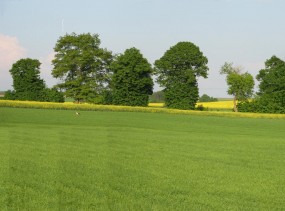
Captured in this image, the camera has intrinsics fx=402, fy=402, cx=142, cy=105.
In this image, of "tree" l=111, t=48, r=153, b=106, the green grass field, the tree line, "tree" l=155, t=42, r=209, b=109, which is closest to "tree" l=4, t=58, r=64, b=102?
the tree line

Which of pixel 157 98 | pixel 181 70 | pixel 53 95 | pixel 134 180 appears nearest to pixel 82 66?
pixel 53 95

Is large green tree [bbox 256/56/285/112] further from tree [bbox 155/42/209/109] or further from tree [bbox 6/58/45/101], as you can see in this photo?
tree [bbox 6/58/45/101]

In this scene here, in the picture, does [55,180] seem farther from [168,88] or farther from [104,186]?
[168,88]

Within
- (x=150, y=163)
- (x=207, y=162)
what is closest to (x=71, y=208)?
(x=150, y=163)

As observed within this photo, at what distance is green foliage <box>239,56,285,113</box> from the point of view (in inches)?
3376

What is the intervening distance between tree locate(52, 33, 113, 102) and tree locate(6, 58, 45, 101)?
162 inches

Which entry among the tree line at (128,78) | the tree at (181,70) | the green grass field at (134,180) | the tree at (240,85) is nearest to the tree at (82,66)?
the tree line at (128,78)

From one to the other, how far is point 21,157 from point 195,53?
81.8m

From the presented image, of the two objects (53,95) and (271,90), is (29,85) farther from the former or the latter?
(271,90)

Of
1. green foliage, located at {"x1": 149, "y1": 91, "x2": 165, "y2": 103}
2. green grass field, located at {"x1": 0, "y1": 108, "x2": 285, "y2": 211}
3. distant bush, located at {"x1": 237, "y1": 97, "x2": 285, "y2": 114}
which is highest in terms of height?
green foliage, located at {"x1": 149, "y1": 91, "x2": 165, "y2": 103}

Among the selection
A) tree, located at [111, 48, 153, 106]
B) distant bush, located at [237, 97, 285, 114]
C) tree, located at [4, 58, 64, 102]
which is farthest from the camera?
tree, located at [4, 58, 64, 102]

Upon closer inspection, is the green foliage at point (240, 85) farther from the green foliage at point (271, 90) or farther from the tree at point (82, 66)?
the tree at point (82, 66)

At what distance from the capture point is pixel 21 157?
14.1 metres

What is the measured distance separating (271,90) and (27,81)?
55.2 m
